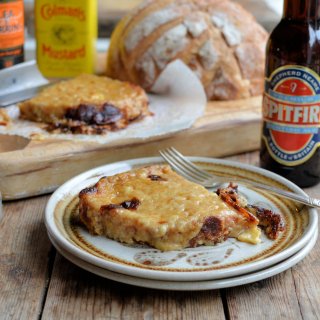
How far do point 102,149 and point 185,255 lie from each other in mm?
557

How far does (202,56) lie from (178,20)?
135 mm

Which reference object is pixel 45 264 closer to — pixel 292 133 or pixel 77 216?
pixel 77 216

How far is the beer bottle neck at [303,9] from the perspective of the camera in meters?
1.56

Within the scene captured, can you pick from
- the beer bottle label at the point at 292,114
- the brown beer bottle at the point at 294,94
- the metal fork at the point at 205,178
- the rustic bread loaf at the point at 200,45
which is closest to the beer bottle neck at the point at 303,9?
the brown beer bottle at the point at 294,94

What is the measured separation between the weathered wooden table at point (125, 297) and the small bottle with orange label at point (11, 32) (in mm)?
925

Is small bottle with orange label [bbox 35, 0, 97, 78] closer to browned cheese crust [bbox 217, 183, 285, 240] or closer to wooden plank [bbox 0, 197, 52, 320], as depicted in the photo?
wooden plank [bbox 0, 197, 52, 320]

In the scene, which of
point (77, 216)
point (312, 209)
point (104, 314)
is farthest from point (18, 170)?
point (312, 209)

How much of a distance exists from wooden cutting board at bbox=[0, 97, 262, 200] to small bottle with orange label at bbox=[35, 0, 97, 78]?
498 millimetres

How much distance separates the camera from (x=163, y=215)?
1251 mm

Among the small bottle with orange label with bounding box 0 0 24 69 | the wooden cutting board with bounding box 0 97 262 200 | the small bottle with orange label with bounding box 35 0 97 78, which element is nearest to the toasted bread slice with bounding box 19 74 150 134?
the wooden cutting board with bounding box 0 97 262 200

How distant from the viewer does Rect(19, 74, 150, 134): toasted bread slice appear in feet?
6.02

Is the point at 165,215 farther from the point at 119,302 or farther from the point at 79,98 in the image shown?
the point at 79,98

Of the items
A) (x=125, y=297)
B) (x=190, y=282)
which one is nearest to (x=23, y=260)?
(x=125, y=297)

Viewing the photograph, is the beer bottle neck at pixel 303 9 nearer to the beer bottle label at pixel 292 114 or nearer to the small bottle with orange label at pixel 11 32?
the beer bottle label at pixel 292 114
